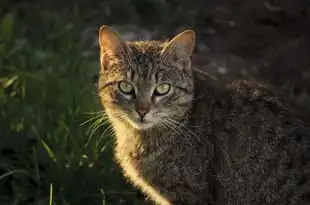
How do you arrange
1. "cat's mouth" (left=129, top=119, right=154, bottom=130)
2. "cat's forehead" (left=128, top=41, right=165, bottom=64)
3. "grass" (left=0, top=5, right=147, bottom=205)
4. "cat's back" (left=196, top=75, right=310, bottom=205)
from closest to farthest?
1. "cat's back" (left=196, top=75, right=310, bottom=205)
2. "cat's mouth" (left=129, top=119, right=154, bottom=130)
3. "cat's forehead" (left=128, top=41, right=165, bottom=64)
4. "grass" (left=0, top=5, right=147, bottom=205)

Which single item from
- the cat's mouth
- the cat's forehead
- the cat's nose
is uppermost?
the cat's forehead

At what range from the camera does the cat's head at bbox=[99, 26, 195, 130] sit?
482 centimetres

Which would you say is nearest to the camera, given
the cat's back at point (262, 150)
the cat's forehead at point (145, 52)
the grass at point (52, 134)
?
the cat's back at point (262, 150)

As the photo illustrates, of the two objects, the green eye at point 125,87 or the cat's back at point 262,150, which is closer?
the cat's back at point 262,150

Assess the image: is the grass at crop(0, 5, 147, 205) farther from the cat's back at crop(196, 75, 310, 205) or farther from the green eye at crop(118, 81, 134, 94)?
the cat's back at crop(196, 75, 310, 205)

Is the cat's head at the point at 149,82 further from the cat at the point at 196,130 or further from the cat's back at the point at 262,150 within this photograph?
the cat's back at the point at 262,150

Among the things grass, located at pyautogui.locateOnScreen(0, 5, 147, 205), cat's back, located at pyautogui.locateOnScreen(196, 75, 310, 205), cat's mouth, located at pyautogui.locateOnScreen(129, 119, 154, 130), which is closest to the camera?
cat's back, located at pyautogui.locateOnScreen(196, 75, 310, 205)

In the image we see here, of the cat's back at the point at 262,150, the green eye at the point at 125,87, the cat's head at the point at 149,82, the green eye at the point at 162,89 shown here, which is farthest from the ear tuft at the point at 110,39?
the cat's back at the point at 262,150

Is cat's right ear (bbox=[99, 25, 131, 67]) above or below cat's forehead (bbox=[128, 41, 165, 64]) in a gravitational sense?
above

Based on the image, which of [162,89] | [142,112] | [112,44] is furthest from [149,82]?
[112,44]

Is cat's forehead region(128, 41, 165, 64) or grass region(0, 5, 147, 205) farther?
grass region(0, 5, 147, 205)

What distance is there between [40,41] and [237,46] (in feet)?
6.17

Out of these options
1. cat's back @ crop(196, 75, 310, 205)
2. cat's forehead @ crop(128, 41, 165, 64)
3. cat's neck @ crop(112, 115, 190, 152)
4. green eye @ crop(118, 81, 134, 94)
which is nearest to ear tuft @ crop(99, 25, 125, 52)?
cat's forehead @ crop(128, 41, 165, 64)

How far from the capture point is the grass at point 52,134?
543 cm
